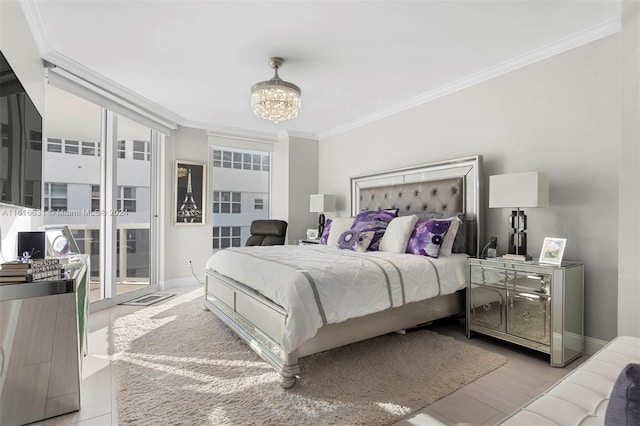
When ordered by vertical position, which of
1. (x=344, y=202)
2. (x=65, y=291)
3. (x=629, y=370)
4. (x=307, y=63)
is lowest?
(x=65, y=291)

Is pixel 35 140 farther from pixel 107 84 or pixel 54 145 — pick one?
pixel 107 84

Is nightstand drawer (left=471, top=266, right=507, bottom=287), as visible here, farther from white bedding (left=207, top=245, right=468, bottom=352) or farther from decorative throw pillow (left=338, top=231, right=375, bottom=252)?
decorative throw pillow (left=338, top=231, right=375, bottom=252)

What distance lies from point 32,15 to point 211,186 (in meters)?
2.99

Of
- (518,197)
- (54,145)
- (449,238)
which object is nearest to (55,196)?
(54,145)

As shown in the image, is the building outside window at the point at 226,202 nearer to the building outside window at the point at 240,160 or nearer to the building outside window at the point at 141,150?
the building outside window at the point at 240,160

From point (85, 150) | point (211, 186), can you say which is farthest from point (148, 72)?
point (211, 186)

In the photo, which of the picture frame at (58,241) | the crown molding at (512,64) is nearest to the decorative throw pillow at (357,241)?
the crown molding at (512,64)

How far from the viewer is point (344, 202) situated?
509 cm

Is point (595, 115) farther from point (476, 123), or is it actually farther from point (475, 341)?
point (475, 341)

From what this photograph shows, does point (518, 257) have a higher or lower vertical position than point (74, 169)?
lower

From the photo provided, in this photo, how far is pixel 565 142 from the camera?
263cm

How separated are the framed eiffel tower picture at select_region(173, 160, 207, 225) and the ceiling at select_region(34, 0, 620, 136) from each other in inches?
52.2

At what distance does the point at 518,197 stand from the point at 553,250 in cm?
47

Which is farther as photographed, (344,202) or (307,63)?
(344,202)
